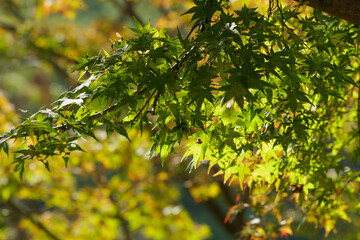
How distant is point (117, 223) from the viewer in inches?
221

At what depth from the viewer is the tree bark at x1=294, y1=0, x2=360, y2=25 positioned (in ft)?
4.70

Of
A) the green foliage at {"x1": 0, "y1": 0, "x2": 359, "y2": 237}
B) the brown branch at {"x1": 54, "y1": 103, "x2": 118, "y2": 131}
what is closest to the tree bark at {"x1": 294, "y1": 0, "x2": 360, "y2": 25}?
the green foliage at {"x1": 0, "y1": 0, "x2": 359, "y2": 237}

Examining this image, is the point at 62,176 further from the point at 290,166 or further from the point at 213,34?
the point at 213,34

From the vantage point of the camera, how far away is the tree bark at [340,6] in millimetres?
1433

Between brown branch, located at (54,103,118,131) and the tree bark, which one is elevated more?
brown branch, located at (54,103,118,131)

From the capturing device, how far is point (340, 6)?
4.71ft

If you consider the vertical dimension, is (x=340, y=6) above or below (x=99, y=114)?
below

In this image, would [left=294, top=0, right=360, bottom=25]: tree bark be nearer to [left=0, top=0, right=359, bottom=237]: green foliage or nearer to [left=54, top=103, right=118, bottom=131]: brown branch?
[left=0, top=0, right=359, bottom=237]: green foliage

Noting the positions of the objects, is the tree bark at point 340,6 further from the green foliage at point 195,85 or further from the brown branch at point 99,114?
the brown branch at point 99,114

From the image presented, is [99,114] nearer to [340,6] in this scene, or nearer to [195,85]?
[195,85]

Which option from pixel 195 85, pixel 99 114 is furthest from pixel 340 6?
pixel 99 114

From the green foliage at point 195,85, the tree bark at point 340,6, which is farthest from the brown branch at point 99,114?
the tree bark at point 340,6

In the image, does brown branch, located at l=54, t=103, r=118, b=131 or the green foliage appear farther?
brown branch, located at l=54, t=103, r=118, b=131

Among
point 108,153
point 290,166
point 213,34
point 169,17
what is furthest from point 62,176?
point 213,34
